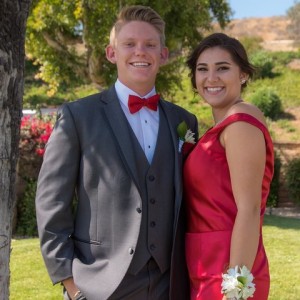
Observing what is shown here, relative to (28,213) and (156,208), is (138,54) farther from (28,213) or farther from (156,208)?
(28,213)

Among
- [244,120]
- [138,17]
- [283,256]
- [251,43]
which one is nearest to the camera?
[244,120]

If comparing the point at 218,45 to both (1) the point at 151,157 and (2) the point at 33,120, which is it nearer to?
(1) the point at 151,157

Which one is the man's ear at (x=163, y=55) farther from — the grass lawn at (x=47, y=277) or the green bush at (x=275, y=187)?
the green bush at (x=275, y=187)

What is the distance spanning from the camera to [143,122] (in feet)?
10.1

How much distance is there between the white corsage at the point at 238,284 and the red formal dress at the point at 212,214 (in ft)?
0.35

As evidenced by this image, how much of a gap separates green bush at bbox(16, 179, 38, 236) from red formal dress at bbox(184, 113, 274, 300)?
884 cm

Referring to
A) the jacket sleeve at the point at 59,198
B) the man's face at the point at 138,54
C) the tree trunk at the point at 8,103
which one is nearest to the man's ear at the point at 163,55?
the man's face at the point at 138,54

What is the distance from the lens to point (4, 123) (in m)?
2.98

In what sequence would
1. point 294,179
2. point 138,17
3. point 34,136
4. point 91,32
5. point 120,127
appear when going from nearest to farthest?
point 120,127
point 138,17
point 34,136
point 91,32
point 294,179

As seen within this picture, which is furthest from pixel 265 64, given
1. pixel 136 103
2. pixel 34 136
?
pixel 136 103

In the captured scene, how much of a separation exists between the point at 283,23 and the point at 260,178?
71.5 metres

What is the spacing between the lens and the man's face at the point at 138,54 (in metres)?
3.04

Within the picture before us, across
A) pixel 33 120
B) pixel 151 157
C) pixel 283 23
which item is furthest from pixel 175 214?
pixel 283 23

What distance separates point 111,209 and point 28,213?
9009 millimetres
